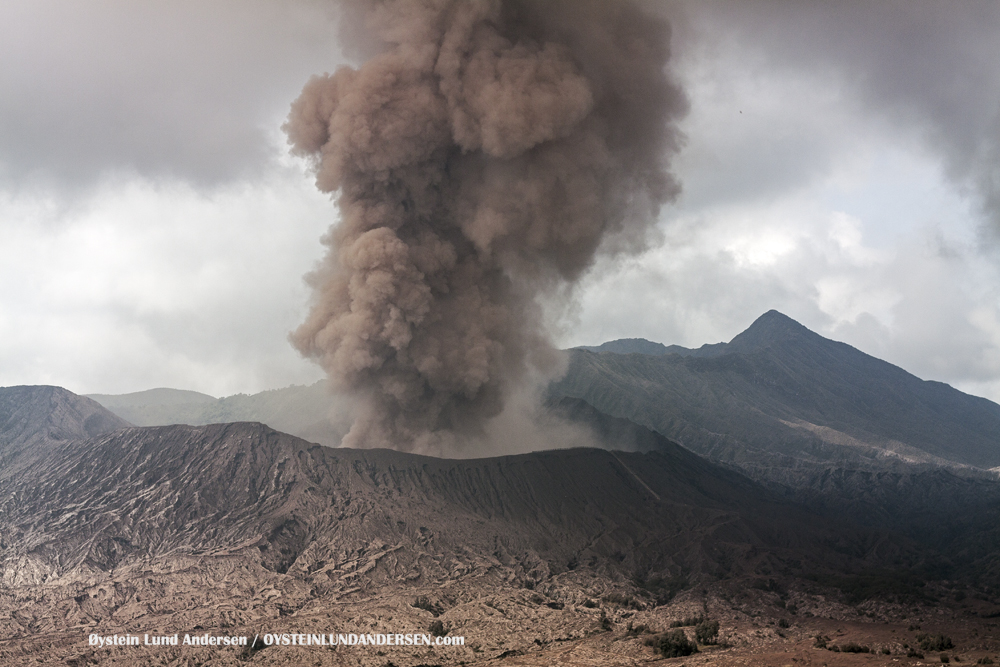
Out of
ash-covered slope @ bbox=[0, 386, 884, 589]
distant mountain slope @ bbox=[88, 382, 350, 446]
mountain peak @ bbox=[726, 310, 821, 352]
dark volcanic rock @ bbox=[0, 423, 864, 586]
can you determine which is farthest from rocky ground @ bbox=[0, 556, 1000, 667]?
mountain peak @ bbox=[726, 310, 821, 352]

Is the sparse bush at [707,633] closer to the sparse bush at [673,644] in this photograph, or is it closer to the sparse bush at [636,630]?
the sparse bush at [673,644]

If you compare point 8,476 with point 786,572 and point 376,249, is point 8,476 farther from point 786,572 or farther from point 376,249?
point 786,572

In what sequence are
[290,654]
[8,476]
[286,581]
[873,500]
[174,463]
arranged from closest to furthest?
[290,654] → [286,581] → [174,463] → [8,476] → [873,500]

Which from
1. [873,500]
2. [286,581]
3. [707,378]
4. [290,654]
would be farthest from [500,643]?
[707,378]

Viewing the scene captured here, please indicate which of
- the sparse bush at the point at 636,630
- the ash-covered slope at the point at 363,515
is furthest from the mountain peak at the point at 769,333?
the sparse bush at the point at 636,630

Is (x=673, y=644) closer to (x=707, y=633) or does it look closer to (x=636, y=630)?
(x=707, y=633)

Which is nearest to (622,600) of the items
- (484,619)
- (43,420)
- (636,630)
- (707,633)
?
(636,630)

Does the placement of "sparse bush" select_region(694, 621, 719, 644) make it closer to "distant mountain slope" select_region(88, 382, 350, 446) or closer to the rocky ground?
the rocky ground

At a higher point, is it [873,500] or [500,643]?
[873,500]
